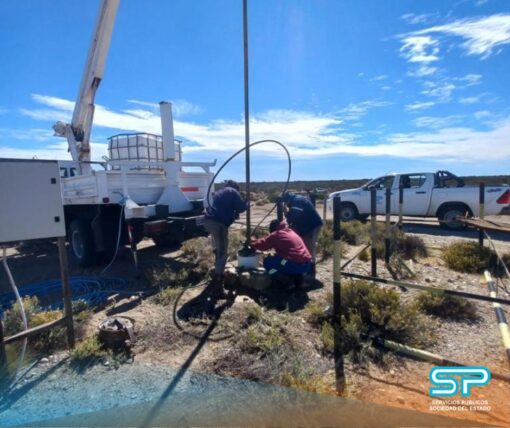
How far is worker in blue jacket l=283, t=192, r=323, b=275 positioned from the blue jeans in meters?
0.72

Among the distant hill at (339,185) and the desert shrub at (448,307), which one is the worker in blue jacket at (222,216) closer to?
the desert shrub at (448,307)

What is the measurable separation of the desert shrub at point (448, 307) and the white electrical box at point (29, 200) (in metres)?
4.37

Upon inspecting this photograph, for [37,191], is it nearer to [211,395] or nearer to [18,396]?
[18,396]

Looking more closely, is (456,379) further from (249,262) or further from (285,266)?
(249,262)

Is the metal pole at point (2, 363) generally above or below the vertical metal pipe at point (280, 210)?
below

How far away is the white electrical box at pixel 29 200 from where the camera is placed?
10.5ft

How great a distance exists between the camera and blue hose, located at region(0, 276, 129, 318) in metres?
5.19

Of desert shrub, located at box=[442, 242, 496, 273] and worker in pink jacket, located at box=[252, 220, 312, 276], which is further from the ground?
worker in pink jacket, located at box=[252, 220, 312, 276]

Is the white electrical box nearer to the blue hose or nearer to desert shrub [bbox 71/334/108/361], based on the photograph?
desert shrub [bbox 71/334/108/361]

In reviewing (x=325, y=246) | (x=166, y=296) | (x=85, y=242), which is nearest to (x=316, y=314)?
(x=166, y=296)

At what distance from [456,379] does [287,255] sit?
2616mm

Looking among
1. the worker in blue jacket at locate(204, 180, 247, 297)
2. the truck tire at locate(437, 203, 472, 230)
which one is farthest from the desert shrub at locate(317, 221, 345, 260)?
the truck tire at locate(437, 203, 472, 230)

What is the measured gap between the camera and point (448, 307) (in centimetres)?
430

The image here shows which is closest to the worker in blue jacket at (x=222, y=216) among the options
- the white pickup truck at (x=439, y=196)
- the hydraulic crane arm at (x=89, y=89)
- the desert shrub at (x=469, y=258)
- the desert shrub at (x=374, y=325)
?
the desert shrub at (x=374, y=325)
